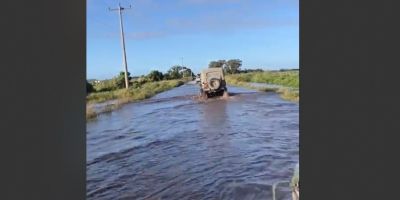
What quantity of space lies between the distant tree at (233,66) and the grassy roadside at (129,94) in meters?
0.52

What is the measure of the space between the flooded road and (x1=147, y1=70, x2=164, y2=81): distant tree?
20 cm

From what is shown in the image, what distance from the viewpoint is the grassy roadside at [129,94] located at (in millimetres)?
4066

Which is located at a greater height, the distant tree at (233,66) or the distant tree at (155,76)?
the distant tree at (233,66)

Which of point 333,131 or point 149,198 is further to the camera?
point 149,198

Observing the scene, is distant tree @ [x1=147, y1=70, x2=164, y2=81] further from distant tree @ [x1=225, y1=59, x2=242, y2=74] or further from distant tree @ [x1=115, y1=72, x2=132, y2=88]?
distant tree @ [x1=225, y1=59, x2=242, y2=74]

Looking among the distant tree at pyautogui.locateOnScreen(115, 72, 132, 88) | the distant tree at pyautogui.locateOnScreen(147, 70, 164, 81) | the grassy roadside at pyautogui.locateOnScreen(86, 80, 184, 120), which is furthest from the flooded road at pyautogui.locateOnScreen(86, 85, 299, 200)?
the distant tree at pyautogui.locateOnScreen(115, 72, 132, 88)

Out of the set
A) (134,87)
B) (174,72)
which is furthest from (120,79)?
(174,72)

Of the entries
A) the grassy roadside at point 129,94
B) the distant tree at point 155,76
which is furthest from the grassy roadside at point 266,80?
the distant tree at point 155,76

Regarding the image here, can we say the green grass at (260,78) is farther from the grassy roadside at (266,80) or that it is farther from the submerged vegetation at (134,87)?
the submerged vegetation at (134,87)

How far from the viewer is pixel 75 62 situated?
1.21 meters

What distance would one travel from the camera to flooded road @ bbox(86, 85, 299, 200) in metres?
3.83

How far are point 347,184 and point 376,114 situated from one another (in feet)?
0.67

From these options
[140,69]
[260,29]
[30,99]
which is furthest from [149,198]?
[30,99]

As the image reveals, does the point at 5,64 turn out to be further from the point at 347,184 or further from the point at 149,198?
the point at 149,198
